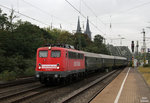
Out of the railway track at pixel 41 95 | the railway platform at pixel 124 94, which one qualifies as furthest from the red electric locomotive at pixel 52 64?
the railway platform at pixel 124 94

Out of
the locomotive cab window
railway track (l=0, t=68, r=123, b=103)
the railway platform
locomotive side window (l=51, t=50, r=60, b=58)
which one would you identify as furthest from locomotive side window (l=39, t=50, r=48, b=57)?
the railway platform

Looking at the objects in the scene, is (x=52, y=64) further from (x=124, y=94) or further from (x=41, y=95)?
(x=124, y=94)

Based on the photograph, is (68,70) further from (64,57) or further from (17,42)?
(17,42)

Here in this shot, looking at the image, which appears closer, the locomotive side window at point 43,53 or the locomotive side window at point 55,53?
the locomotive side window at point 55,53

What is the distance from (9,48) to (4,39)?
2.03 meters

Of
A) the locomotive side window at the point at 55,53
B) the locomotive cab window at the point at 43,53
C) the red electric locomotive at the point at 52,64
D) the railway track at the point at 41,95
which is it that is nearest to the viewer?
the railway track at the point at 41,95

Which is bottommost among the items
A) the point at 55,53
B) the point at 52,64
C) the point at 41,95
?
the point at 41,95

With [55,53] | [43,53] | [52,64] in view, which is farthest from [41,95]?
[43,53]

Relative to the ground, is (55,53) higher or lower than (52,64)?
higher

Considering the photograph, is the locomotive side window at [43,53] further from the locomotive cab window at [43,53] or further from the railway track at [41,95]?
the railway track at [41,95]

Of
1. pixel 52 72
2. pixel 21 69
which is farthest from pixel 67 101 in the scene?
pixel 21 69

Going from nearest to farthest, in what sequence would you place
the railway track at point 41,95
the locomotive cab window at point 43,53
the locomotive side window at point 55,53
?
the railway track at point 41,95 → the locomotive side window at point 55,53 → the locomotive cab window at point 43,53

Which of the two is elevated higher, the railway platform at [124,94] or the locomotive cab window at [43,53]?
the locomotive cab window at [43,53]

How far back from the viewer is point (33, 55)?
35.5 m
